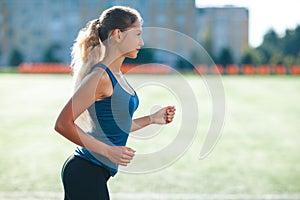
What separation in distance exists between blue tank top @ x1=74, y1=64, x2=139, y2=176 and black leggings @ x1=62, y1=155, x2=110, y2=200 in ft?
0.13

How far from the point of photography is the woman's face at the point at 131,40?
2748 mm

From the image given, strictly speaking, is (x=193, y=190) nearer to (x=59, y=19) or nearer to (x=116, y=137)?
(x=116, y=137)

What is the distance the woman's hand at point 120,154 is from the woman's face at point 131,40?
1.56 ft

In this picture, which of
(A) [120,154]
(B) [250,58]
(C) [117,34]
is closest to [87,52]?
(C) [117,34]

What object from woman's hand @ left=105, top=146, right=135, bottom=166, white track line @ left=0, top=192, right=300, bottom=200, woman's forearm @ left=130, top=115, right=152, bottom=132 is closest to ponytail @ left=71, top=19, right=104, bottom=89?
woman's hand @ left=105, top=146, right=135, bottom=166

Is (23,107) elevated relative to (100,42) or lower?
lower

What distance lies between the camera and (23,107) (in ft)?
58.7

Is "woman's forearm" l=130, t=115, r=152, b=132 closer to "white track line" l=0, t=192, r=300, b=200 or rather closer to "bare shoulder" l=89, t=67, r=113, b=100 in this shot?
"bare shoulder" l=89, t=67, r=113, b=100

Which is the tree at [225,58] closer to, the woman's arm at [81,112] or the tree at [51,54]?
the tree at [51,54]

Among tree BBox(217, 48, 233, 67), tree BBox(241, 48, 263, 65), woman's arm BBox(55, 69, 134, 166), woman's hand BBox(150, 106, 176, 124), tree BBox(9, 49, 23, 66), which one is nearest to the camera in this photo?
woman's arm BBox(55, 69, 134, 166)

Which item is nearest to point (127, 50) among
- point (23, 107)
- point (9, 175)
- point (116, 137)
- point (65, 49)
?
point (116, 137)

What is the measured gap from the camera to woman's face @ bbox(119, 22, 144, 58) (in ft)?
9.02

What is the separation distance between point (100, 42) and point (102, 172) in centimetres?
64

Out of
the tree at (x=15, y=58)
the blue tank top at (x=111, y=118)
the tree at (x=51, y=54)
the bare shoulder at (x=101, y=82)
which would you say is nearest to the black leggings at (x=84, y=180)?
the blue tank top at (x=111, y=118)
